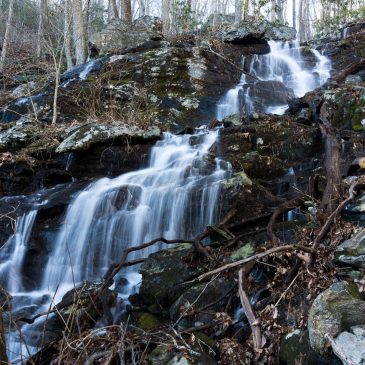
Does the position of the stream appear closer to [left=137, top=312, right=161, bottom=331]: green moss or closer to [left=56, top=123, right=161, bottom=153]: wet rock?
[left=56, top=123, right=161, bottom=153]: wet rock

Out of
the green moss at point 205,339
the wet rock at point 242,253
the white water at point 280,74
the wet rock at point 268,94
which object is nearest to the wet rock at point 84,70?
the white water at point 280,74

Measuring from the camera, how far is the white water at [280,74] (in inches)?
Answer: 411

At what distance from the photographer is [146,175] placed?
7.25 metres

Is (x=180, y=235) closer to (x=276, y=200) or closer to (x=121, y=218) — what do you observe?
(x=121, y=218)

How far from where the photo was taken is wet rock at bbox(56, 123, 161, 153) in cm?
787

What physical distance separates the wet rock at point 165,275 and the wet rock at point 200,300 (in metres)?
0.29

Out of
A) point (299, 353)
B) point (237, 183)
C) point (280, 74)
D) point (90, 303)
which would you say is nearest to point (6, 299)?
point (90, 303)

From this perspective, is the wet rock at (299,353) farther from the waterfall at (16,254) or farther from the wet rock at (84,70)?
the wet rock at (84,70)

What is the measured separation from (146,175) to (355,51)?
8789 mm

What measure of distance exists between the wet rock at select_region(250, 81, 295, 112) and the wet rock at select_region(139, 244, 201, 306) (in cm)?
640

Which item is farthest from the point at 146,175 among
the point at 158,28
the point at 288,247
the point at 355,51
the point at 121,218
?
the point at 158,28

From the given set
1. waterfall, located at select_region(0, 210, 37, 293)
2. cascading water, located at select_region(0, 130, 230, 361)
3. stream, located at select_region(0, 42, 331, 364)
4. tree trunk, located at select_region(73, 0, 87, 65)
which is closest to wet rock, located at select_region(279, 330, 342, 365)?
stream, located at select_region(0, 42, 331, 364)

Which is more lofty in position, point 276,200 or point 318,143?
point 318,143

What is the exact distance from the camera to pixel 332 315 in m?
2.50
